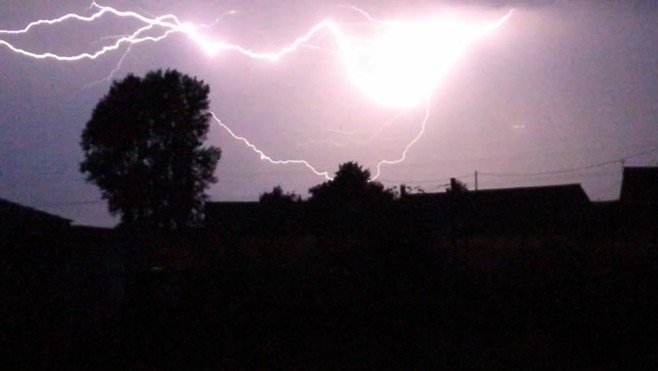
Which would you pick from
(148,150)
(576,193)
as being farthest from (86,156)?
(576,193)

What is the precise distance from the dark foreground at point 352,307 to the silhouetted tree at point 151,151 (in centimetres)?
1919

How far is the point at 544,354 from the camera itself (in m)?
16.4

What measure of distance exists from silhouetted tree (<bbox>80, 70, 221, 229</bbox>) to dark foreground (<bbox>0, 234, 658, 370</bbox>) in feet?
62.9

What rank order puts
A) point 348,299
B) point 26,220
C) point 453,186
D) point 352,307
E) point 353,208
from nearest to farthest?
1. point 352,307
2. point 348,299
3. point 26,220
4. point 353,208
5. point 453,186

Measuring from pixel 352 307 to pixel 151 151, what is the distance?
25.9m

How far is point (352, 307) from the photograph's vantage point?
1998 centimetres

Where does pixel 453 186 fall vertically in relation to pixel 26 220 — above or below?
above

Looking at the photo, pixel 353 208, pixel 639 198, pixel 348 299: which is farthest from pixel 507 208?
pixel 348 299

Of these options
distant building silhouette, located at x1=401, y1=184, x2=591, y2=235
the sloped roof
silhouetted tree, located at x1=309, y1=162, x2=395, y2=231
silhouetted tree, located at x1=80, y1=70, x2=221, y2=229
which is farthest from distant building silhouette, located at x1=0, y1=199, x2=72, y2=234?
silhouetted tree, located at x1=80, y1=70, x2=221, y2=229

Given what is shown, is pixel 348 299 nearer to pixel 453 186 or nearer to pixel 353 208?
pixel 353 208

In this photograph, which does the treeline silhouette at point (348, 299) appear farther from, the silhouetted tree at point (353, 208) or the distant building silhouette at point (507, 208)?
the distant building silhouette at point (507, 208)

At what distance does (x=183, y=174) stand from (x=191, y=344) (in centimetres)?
2626

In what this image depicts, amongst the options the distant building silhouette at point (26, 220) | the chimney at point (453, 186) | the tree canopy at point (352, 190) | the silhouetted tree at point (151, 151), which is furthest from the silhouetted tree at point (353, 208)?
the silhouetted tree at point (151, 151)

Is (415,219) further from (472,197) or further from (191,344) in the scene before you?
(472,197)
